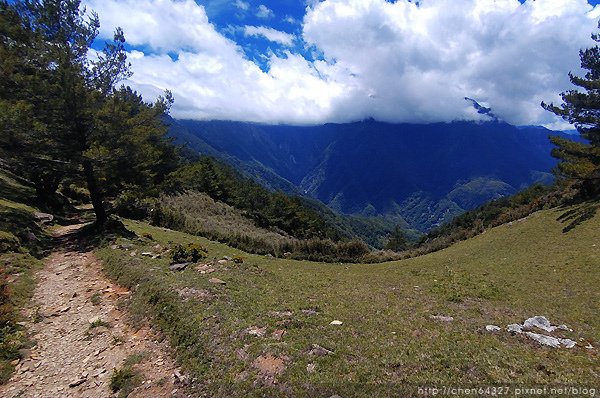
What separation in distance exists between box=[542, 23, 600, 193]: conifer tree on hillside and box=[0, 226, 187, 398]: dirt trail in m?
33.4

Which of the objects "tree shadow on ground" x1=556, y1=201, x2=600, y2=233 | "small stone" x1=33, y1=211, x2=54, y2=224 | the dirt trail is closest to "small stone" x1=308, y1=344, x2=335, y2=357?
the dirt trail

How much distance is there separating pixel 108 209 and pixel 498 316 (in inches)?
1243

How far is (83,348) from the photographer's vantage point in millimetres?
10195

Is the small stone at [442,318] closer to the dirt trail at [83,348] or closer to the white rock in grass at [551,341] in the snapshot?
the white rock in grass at [551,341]

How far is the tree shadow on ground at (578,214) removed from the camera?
79.3 ft

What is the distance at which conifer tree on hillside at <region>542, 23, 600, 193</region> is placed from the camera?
2906 centimetres

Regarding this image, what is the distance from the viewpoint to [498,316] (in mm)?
11531

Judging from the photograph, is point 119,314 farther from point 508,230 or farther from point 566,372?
point 508,230

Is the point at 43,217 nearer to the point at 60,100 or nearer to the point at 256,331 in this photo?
the point at 60,100

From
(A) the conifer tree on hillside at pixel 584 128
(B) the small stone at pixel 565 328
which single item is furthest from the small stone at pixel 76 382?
(A) the conifer tree on hillside at pixel 584 128

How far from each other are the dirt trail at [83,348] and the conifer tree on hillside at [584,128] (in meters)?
33.4

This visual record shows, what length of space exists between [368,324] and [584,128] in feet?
124

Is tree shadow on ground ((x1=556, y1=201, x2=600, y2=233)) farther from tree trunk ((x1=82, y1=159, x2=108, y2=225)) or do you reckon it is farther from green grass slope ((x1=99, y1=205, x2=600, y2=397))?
tree trunk ((x1=82, y1=159, x2=108, y2=225))

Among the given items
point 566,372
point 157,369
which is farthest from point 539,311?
point 157,369
